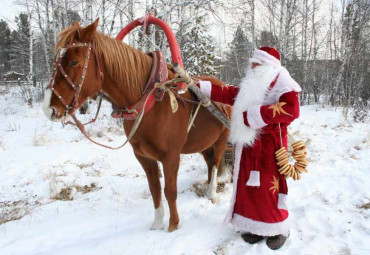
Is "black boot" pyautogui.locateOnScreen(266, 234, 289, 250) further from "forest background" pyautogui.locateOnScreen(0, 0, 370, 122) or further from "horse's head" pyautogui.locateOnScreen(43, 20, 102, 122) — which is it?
"forest background" pyautogui.locateOnScreen(0, 0, 370, 122)

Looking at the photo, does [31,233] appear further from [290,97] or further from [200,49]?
[200,49]

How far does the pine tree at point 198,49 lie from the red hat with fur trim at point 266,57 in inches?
386

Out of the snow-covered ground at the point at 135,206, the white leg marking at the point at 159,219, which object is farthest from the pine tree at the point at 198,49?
the white leg marking at the point at 159,219

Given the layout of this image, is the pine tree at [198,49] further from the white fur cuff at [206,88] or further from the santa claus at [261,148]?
the santa claus at [261,148]

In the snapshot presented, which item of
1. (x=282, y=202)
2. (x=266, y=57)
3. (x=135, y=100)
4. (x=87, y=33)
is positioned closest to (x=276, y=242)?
(x=282, y=202)

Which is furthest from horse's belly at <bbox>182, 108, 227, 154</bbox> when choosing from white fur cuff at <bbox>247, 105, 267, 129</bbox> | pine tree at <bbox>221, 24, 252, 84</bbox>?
pine tree at <bbox>221, 24, 252, 84</bbox>

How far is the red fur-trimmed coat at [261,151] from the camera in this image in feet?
6.54

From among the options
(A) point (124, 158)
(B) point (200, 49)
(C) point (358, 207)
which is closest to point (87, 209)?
(A) point (124, 158)

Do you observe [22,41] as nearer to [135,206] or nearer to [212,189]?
[135,206]

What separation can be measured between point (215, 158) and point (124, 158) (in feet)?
7.94

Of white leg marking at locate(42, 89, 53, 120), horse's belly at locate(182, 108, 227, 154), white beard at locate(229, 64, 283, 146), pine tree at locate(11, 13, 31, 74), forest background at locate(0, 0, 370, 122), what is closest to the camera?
white leg marking at locate(42, 89, 53, 120)

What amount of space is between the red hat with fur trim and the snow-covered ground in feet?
5.17

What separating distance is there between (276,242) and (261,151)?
31.0 inches

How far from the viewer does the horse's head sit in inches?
66.9
